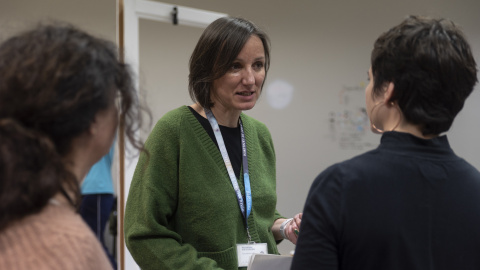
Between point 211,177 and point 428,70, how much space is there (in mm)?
811

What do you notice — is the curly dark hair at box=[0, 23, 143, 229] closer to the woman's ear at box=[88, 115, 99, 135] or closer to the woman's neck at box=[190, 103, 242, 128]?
the woman's ear at box=[88, 115, 99, 135]

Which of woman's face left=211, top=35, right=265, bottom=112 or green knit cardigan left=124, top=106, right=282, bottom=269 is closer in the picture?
green knit cardigan left=124, top=106, right=282, bottom=269

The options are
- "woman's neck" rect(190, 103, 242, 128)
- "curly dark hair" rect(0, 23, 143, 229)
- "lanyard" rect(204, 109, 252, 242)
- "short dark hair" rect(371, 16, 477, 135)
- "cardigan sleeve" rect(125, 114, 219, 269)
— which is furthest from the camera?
"woman's neck" rect(190, 103, 242, 128)

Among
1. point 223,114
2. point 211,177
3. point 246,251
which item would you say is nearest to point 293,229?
point 246,251

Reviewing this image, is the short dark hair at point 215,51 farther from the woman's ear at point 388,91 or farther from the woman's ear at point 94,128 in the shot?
the woman's ear at point 94,128

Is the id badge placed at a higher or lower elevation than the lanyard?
lower

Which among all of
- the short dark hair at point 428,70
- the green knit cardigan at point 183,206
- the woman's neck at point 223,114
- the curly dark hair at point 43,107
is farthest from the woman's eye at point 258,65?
the curly dark hair at point 43,107

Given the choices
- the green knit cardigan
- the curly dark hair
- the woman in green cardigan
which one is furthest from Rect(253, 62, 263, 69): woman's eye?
the curly dark hair

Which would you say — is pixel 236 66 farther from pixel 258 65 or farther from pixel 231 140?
pixel 231 140

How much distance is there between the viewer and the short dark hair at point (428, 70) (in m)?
1.01

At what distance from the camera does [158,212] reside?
1535 mm

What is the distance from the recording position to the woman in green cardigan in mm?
1530

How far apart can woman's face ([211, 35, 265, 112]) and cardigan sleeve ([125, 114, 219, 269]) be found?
0.21 metres

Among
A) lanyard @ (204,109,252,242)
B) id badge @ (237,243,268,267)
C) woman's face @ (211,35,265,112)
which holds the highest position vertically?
woman's face @ (211,35,265,112)
